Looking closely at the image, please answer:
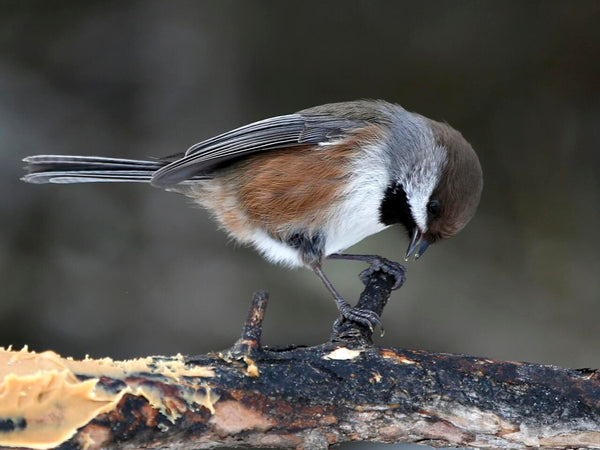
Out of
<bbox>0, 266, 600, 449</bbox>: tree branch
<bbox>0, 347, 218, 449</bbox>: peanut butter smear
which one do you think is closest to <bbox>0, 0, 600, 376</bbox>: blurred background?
<bbox>0, 266, 600, 449</bbox>: tree branch

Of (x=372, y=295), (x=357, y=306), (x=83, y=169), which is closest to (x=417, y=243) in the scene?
(x=372, y=295)

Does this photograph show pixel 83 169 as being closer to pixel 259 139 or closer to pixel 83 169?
pixel 83 169

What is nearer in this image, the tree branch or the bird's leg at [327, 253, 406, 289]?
the tree branch

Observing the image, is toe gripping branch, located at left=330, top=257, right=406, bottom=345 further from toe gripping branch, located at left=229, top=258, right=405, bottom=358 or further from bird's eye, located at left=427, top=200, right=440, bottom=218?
bird's eye, located at left=427, top=200, right=440, bottom=218

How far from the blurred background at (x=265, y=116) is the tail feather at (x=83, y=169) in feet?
2.54

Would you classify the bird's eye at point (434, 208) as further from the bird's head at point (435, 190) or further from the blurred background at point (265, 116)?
the blurred background at point (265, 116)

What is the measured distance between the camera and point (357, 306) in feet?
8.61

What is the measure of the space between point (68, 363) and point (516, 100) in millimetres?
2772

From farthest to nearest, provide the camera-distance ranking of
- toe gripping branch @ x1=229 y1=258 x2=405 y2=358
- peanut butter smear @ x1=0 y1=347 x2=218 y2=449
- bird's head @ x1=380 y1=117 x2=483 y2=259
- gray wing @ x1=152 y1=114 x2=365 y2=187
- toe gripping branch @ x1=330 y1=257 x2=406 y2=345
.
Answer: gray wing @ x1=152 y1=114 x2=365 y2=187 < bird's head @ x1=380 y1=117 x2=483 y2=259 < toe gripping branch @ x1=330 y1=257 x2=406 y2=345 < toe gripping branch @ x1=229 y1=258 x2=405 y2=358 < peanut butter smear @ x1=0 y1=347 x2=218 y2=449

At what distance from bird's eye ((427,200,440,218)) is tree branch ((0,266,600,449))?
0.90 m

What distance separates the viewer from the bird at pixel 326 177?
2.77 metres

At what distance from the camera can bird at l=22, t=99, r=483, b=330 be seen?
277 cm

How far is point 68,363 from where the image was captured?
5.67 feet

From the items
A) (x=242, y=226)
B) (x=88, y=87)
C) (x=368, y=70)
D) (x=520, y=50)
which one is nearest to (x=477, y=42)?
(x=520, y=50)
